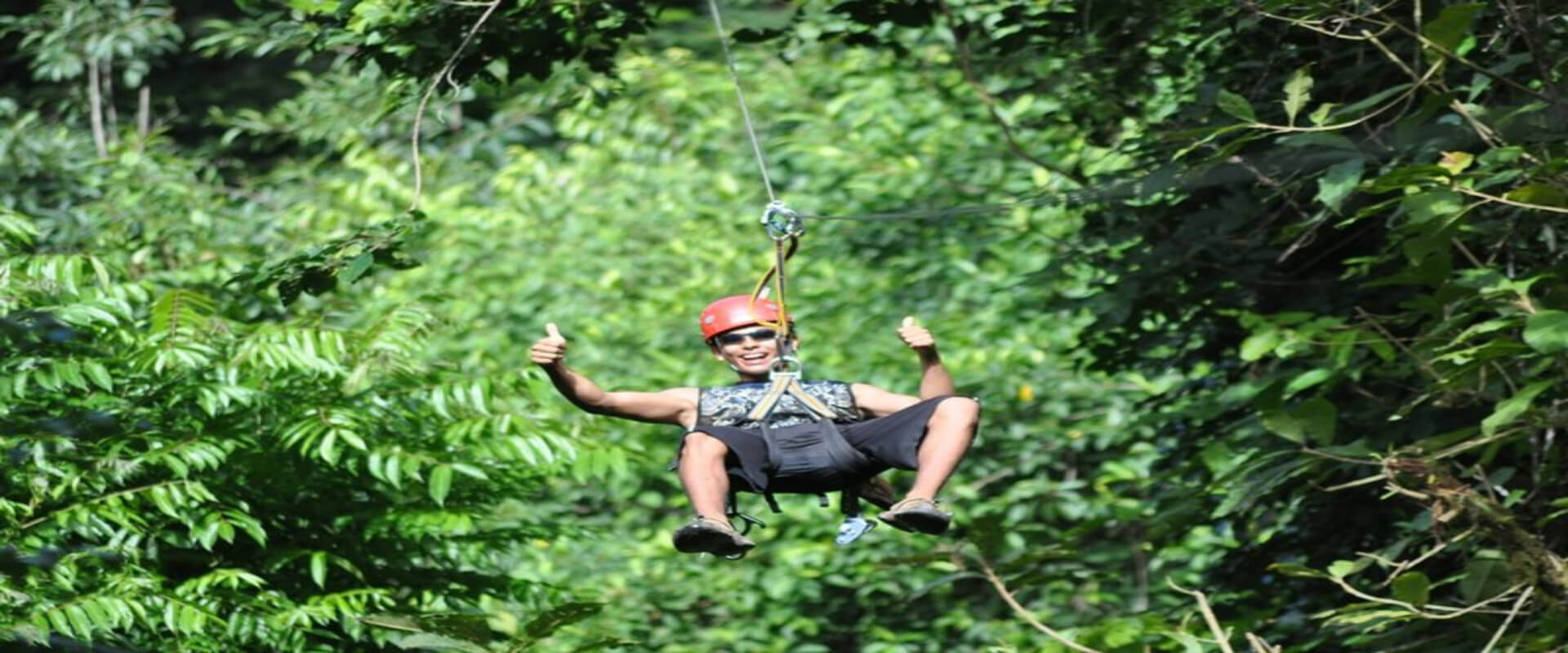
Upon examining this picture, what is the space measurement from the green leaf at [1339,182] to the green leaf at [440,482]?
2826 mm

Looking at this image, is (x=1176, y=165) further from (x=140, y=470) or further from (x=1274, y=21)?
(x=140, y=470)

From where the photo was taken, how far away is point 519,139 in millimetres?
15727

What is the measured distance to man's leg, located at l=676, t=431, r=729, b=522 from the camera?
215 inches

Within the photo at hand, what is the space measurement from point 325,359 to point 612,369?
441 centimetres

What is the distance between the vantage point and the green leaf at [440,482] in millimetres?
7180

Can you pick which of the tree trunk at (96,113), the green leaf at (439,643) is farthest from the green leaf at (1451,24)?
the tree trunk at (96,113)

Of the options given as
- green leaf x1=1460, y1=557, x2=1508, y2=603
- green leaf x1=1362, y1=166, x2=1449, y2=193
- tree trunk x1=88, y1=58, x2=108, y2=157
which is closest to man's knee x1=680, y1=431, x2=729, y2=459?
green leaf x1=1362, y1=166, x2=1449, y2=193

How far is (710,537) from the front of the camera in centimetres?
532

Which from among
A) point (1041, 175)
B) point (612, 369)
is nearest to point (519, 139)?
point (612, 369)

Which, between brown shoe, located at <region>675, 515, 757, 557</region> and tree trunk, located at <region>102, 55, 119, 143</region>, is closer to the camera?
brown shoe, located at <region>675, 515, 757, 557</region>

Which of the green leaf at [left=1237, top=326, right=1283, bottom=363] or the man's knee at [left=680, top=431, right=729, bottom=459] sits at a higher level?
the man's knee at [left=680, top=431, right=729, bottom=459]

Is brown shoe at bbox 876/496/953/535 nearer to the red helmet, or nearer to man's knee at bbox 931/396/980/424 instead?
man's knee at bbox 931/396/980/424

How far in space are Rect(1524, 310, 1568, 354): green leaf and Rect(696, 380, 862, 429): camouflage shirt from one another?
1616mm

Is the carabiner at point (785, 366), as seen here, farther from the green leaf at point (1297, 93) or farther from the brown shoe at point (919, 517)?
the green leaf at point (1297, 93)
